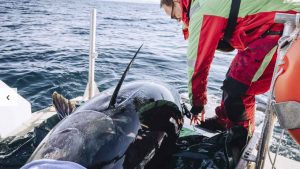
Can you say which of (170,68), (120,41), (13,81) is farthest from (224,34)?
(120,41)

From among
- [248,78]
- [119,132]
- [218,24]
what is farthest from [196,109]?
[119,132]

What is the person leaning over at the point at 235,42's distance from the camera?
270 centimetres

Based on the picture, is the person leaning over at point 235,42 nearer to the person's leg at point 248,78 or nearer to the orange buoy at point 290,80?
the person's leg at point 248,78

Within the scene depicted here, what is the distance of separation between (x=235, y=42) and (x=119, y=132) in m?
1.50

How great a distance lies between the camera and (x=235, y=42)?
300 centimetres

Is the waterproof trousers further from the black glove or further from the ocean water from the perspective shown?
the ocean water

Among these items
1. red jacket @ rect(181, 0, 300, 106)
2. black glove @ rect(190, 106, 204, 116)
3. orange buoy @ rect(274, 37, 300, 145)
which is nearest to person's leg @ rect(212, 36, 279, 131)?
red jacket @ rect(181, 0, 300, 106)

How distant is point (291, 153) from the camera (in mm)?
4680

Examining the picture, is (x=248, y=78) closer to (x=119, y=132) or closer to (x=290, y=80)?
(x=290, y=80)

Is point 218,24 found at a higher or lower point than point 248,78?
higher

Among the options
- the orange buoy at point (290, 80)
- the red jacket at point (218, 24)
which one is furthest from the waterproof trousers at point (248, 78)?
the orange buoy at point (290, 80)

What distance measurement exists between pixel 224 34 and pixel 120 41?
12991 millimetres

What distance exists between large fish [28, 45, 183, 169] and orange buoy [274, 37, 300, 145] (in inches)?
39.7

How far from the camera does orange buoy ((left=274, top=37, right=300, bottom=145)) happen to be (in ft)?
5.89
